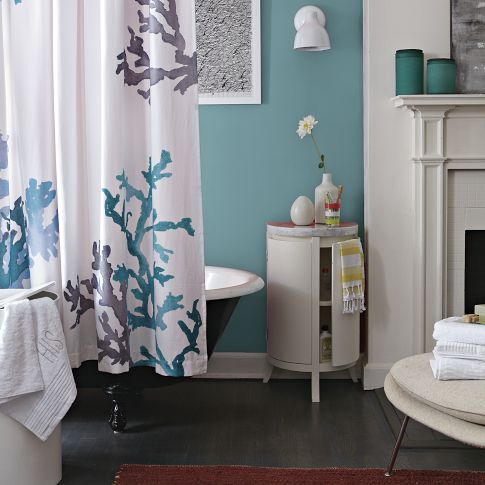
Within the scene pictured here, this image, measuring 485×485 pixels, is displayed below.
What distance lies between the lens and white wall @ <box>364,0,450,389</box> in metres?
4.16

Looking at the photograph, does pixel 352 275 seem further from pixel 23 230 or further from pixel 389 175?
pixel 23 230

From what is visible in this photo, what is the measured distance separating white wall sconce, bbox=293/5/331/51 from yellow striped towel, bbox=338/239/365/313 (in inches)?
39.6

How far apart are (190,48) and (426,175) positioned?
1.70 metres

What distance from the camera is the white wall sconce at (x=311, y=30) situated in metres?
4.16

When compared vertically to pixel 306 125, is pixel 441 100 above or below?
above

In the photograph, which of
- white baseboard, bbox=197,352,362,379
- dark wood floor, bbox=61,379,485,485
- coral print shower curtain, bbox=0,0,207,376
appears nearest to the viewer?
coral print shower curtain, bbox=0,0,207,376

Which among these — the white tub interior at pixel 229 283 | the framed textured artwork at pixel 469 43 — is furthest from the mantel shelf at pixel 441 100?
the white tub interior at pixel 229 283

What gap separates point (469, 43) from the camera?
4.14 m

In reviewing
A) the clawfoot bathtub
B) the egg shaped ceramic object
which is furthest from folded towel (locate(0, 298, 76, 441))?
the egg shaped ceramic object

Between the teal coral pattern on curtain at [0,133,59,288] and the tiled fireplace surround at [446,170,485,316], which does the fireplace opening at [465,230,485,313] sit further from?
the teal coral pattern on curtain at [0,133,59,288]

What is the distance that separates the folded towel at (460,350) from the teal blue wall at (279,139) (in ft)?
5.81

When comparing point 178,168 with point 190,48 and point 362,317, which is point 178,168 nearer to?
point 190,48

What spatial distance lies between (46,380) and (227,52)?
7.32 feet

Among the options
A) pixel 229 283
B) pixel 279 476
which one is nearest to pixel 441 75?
pixel 229 283
